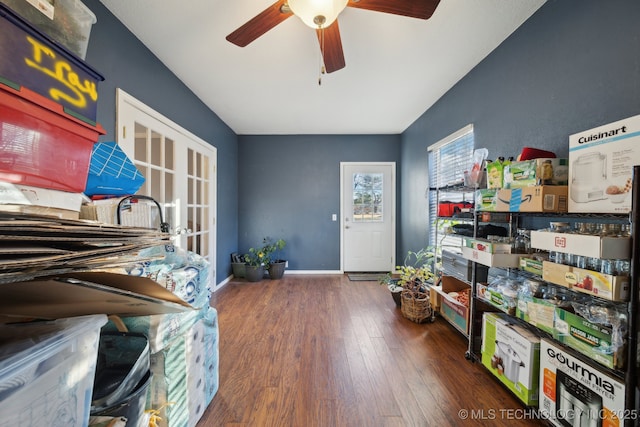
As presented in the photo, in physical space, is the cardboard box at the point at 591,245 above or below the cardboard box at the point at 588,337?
above

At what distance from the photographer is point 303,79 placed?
241 cm

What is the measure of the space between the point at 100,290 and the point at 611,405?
1722 mm

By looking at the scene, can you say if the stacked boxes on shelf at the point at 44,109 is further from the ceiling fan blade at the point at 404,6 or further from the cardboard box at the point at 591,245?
the cardboard box at the point at 591,245

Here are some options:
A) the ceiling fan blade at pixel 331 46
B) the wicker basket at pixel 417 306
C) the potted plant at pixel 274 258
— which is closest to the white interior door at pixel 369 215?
the potted plant at pixel 274 258

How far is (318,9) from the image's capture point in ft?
4.04

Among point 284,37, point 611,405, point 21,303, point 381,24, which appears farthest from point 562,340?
point 284,37

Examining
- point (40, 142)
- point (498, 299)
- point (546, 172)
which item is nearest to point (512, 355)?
point (498, 299)

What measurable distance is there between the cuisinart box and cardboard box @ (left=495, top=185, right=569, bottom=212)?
1.5 inches

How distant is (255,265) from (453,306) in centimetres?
274

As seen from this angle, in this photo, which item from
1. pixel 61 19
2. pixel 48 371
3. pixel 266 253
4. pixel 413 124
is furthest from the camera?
pixel 266 253

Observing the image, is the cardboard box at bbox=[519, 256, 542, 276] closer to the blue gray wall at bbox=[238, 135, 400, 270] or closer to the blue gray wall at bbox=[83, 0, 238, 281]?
the blue gray wall at bbox=[83, 0, 238, 281]

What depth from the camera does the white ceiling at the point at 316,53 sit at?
1588mm

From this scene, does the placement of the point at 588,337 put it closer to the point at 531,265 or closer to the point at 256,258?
the point at 531,265

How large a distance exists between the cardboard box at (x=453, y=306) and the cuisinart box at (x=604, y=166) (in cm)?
110
